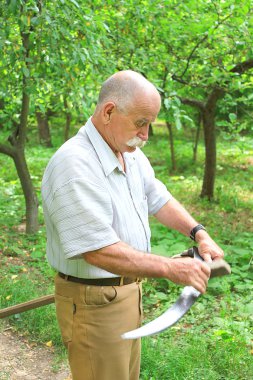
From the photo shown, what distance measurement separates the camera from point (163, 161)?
12492 millimetres

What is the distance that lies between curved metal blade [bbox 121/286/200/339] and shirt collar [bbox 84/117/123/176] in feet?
2.09

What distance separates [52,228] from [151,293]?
305 cm

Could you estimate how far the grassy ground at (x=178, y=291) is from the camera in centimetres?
346

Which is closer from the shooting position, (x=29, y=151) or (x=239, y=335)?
(x=239, y=335)

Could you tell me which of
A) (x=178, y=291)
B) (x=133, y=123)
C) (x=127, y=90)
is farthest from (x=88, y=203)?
(x=178, y=291)

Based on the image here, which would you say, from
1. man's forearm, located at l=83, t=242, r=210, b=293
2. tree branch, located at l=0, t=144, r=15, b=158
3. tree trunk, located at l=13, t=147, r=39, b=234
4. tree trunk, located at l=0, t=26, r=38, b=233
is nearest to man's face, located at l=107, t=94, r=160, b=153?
man's forearm, located at l=83, t=242, r=210, b=293

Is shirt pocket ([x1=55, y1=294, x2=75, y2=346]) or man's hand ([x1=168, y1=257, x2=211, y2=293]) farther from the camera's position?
shirt pocket ([x1=55, y1=294, x2=75, y2=346])

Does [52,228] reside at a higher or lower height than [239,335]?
higher

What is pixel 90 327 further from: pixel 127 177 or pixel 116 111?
pixel 116 111

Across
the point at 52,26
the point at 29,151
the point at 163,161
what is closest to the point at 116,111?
the point at 52,26

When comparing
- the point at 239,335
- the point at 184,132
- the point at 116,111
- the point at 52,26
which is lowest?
the point at 184,132

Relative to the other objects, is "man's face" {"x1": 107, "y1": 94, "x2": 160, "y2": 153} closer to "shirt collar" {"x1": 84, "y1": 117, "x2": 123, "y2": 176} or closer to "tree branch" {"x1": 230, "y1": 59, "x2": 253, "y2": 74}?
"shirt collar" {"x1": 84, "y1": 117, "x2": 123, "y2": 176}

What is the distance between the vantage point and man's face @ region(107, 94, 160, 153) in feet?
6.63

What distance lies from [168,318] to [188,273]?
0.23m
